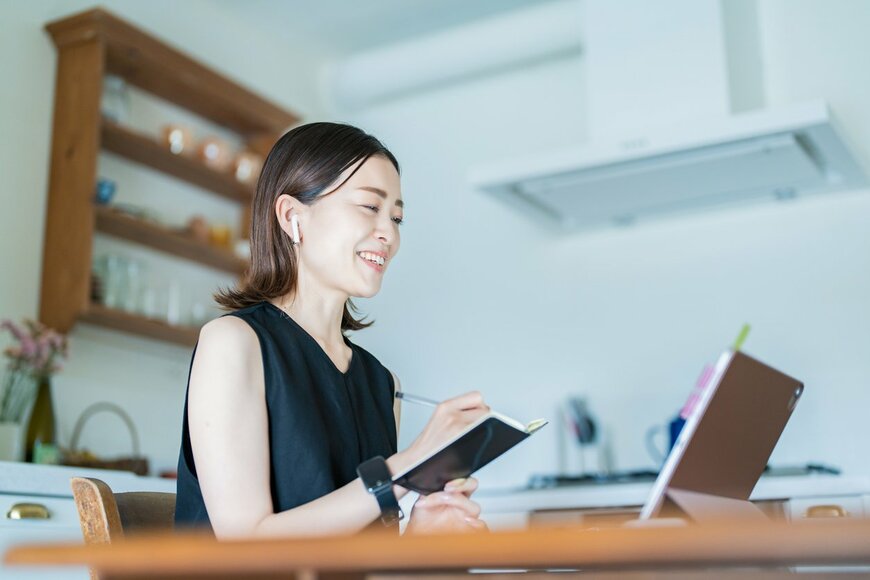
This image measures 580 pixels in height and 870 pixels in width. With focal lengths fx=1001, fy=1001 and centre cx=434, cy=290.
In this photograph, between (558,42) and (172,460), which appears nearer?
(172,460)

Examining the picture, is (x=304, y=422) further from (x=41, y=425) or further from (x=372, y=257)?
(x=41, y=425)

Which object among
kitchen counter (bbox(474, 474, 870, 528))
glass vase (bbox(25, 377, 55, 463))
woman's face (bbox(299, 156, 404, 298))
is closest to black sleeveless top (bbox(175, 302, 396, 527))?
woman's face (bbox(299, 156, 404, 298))

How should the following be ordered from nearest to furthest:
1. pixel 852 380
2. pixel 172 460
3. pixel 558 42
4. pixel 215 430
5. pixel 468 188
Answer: pixel 215 430
pixel 852 380
pixel 172 460
pixel 558 42
pixel 468 188

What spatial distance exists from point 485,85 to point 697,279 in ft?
3.88

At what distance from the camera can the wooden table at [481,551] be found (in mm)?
660

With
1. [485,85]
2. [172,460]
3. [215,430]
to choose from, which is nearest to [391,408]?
[215,430]

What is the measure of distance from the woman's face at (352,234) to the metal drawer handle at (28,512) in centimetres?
112

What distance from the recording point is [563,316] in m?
3.58

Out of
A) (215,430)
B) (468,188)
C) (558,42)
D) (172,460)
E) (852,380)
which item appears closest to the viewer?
(215,430)

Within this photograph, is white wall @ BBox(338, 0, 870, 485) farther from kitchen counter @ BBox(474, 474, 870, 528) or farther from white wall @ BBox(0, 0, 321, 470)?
white wall @ BBox(0, 0, 321, 470)

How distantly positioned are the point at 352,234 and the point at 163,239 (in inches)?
72.5

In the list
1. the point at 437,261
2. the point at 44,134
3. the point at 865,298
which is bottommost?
the point at 865,298

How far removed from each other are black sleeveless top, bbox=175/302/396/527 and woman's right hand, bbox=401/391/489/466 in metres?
0.20

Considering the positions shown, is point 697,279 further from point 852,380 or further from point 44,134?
point 44,134
